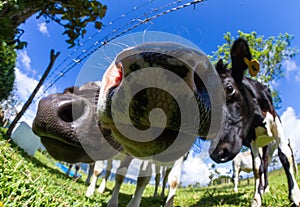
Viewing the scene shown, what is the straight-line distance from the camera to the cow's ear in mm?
3674

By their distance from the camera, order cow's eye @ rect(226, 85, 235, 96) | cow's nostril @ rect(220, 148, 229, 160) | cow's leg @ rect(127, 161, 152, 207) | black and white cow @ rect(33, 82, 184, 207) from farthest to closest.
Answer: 1. cow's eye @ rect(226, 85, 235, 96)
2. cow's nostril @ rect(220, 148, 229, 160)
3. cow's leg @ rect(127, 161, 152, 207)
4. black and white cow @ rect(33, 82, 184, 207)

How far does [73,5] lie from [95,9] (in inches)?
19.1

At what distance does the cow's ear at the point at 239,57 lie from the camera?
3.67 metres

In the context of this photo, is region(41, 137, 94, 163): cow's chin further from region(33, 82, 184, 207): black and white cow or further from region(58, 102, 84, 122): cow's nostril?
region(58, 102, 84, 122): cow's nostril

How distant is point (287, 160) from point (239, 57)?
61.9 inches

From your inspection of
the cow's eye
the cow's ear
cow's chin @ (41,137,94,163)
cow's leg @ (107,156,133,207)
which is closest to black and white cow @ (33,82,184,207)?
cow's chin @ (41,137,94,163)

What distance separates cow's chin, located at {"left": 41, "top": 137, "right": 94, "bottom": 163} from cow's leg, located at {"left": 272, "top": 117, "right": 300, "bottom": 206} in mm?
2590

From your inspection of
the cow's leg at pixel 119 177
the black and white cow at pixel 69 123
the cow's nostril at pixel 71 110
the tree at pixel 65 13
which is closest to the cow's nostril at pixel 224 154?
the cow's leg at pixel 119 177

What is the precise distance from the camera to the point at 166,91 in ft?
3.34

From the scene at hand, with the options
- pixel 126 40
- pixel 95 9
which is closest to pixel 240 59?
pixel 126 40

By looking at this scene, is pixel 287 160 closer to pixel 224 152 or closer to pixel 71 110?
pixel 224 152

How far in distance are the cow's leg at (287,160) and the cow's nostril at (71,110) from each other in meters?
2.74

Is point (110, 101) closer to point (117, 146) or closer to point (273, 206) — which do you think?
point (117, 146)

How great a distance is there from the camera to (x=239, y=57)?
3.72m
